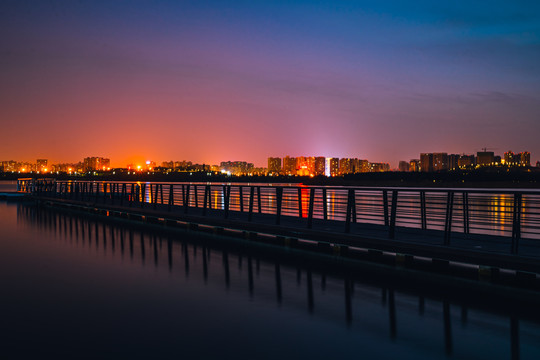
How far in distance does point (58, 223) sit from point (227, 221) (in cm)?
1201

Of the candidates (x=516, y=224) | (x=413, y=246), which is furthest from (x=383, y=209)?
(x=516, y=224)

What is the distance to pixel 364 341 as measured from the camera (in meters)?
6.38

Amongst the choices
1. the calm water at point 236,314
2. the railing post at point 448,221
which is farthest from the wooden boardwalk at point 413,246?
the calm water at point 236,314

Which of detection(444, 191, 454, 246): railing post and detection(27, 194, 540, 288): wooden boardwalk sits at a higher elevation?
detection(444, 191, 454, 246): railing post

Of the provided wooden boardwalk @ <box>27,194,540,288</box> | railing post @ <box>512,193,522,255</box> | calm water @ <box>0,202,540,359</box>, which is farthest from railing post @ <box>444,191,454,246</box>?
calm water @ <box>0,202,540,359</box>

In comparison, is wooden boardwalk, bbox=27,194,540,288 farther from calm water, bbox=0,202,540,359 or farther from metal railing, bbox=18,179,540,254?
calm water, bbox=0,202,540,359

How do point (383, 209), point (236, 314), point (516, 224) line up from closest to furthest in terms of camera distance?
point (236, 314)
point (516, 224)
point (383, 209)

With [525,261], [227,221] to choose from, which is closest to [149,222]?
[227,221]

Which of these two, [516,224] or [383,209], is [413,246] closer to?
[516,224]

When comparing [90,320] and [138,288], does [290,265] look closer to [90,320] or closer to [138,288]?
[138,288]

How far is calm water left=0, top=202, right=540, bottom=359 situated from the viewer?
6121 millimetres

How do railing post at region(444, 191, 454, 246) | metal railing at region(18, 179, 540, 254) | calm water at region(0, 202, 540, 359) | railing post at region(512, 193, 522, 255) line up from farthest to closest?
metal railing at region(18, 179, 540, 254) < railing post at region(444, 191, 454, 246) < railing post at region(512, 193, 522, 255) < calm water at region(0, 202, 540, 359)

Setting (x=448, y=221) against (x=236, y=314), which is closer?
(x=236, y=314)

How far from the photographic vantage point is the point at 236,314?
25.5ft
